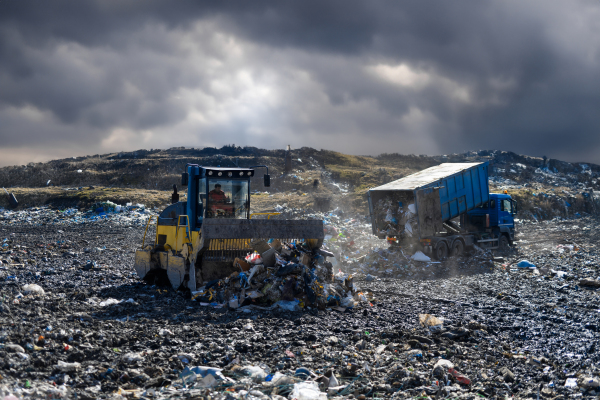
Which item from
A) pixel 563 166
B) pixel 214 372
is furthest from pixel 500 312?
pixel 563 166

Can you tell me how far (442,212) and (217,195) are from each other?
23.5ft

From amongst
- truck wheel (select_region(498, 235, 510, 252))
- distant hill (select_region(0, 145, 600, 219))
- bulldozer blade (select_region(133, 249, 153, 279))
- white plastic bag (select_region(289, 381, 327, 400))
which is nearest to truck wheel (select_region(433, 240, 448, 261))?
truck wheel (select_region(498, 235, 510, 252))

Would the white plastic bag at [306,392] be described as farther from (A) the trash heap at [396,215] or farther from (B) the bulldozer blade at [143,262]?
(A) the trash heap at [396,215]

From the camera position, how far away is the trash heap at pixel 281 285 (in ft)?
20.2

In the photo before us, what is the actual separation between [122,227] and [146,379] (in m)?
17.2

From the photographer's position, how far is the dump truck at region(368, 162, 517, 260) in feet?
37.2

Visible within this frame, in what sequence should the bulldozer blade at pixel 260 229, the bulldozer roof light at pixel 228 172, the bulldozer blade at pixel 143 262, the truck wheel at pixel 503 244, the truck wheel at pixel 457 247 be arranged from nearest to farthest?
the bulldozer blade at pixel 260 229 < the bulldozer roof light at pixel 228 172 < the bulldozer blade at pixel 143 262 < the truck wheel at pixel 457 247 < the truck wheel at pixel 503 244

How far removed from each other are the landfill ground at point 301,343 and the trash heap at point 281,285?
0.70 feet

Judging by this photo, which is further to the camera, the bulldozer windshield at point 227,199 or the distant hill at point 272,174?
the distant hill at point 272,174

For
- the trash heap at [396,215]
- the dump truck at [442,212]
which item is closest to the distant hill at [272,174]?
the dump truck at [442,212]

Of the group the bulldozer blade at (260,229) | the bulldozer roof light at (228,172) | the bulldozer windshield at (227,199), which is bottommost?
the bulldozer blade at (260,229)

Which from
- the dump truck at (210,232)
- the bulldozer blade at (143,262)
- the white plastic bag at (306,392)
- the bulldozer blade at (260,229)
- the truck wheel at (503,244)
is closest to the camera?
the white plastic bag at (306,392)

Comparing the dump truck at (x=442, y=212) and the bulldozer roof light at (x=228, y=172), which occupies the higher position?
the bulldozer roof light at (x=228, y=172)

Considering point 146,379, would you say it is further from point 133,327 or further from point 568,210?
point 568,210
